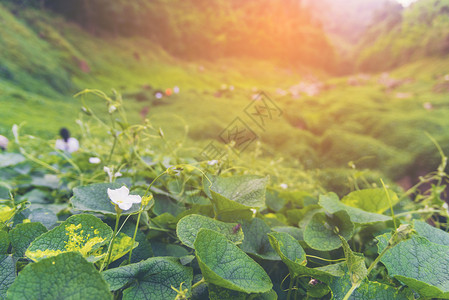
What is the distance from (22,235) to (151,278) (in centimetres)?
14

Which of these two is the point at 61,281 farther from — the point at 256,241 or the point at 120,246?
the point at 256,241

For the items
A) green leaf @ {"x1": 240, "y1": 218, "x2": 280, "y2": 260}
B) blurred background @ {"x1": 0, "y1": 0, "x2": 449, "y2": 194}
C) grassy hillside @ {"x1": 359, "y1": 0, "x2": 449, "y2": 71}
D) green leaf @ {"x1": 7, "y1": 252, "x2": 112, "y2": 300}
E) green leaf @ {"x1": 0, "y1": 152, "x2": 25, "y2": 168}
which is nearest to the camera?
green leaf @ {"x1": 7, "y1": 252, "x2": 112, "y2": 300}

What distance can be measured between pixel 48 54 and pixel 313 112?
3.29 metres

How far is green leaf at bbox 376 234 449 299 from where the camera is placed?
0.88 feet

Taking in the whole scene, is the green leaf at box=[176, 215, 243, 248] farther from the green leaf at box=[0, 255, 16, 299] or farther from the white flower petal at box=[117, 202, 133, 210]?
the green leaf at box=[0, 255, 16, 299]

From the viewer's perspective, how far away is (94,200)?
34cm

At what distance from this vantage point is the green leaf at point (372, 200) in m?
0.42

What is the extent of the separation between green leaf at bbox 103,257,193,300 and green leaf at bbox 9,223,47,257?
0.36 ft

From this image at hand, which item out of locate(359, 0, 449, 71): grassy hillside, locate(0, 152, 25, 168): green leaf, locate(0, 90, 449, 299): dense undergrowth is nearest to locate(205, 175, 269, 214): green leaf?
locate(0, 90, 449, 299): dense undergrowth

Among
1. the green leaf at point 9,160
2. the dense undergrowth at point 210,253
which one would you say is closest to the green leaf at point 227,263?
the dense undergrowth at point 210,253

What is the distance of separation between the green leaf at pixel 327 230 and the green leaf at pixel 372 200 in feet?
0.38

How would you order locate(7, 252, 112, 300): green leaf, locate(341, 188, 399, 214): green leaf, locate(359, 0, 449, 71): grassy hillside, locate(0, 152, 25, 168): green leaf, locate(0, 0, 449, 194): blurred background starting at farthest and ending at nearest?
locate(359, 0, 449, 71): grassy hillside → locate(0, 0, 449, 194): blurred background → locate(0, 152, 25, 168): green leaf → locate(341, 188, 399, 214): green leaf → locate(7, 252, 112, 300): green leaf

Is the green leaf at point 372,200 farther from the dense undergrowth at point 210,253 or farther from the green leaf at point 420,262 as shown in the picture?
the green leaf at point 420,262

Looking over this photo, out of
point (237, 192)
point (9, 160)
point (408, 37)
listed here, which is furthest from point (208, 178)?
point (408, 37)
